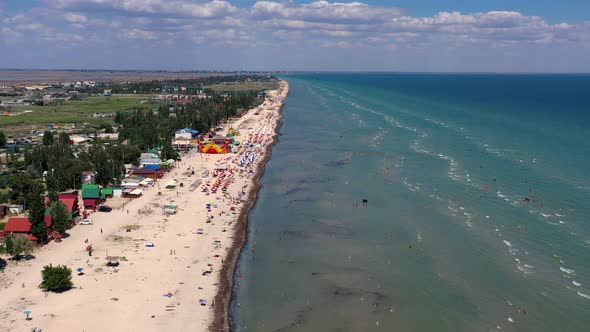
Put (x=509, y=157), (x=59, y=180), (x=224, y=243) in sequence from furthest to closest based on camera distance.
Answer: (x=509, y=157) → (x=59, y=180) → (x=224, y=243)

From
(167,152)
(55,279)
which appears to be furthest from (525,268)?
(167,152)

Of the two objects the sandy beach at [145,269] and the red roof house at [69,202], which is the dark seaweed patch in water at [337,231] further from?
the red roof house at [69,202]

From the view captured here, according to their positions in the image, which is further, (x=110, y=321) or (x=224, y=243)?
(x=224, y=243)

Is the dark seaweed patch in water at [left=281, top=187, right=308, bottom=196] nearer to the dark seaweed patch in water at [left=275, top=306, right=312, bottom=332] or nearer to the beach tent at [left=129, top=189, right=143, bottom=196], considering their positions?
the beach tent at [left=129, top=189, right=143, bottom=196]

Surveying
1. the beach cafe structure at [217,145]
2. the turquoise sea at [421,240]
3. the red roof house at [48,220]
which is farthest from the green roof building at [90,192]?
the beach cafe structure at [217,145]

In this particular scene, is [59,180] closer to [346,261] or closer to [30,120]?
[346,261]

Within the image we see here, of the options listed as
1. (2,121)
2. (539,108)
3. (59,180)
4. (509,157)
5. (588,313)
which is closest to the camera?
(588,313)

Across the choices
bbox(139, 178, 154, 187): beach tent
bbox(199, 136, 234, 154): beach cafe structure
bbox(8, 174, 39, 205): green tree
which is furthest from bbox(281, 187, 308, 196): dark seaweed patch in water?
bbox(8, 174, 39, 205): green tree

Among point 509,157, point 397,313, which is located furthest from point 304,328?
point 509,157
